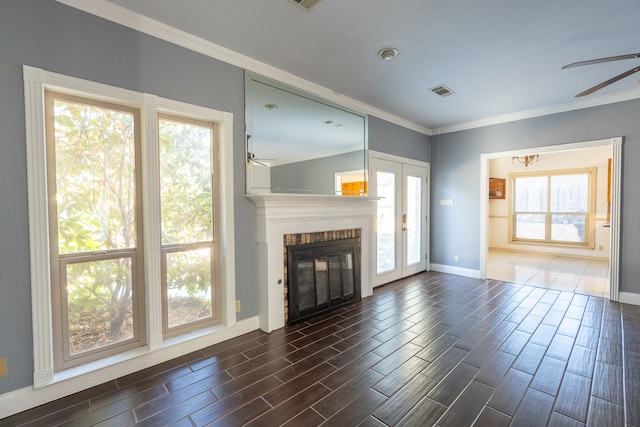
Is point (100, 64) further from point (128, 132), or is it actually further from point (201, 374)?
point (201, 374)

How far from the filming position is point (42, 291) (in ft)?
6.24

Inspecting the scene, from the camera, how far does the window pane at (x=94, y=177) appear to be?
208 cm

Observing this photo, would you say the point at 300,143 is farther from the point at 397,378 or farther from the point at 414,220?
the point at 414,220

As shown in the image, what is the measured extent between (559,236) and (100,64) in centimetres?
958

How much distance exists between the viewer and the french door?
4672 millimetres

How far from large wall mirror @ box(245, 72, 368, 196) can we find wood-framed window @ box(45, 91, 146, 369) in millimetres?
1106

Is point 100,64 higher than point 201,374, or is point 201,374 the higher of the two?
point 100,64

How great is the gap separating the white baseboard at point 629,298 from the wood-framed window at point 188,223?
208 inches

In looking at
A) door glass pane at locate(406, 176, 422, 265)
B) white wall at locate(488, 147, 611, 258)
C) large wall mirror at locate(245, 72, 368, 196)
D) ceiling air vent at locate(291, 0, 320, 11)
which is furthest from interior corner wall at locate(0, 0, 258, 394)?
white wall at locate(488, 147, 611, 258)

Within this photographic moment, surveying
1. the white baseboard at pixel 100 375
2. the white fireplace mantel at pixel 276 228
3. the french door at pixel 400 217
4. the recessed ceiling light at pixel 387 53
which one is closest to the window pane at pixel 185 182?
the white fireplace mantel at pixel 276 228

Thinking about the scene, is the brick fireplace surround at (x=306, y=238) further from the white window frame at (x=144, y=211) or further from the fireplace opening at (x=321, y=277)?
the white window frame at (x=144, y=211)

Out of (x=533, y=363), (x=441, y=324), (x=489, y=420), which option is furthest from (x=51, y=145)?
(x=533, y=363)

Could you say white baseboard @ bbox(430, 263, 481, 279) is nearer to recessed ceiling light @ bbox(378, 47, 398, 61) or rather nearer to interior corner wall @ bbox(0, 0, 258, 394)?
recessed ceiling light @ bbox(378, 47, 398, 61)

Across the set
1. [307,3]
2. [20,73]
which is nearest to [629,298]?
[307,3]
